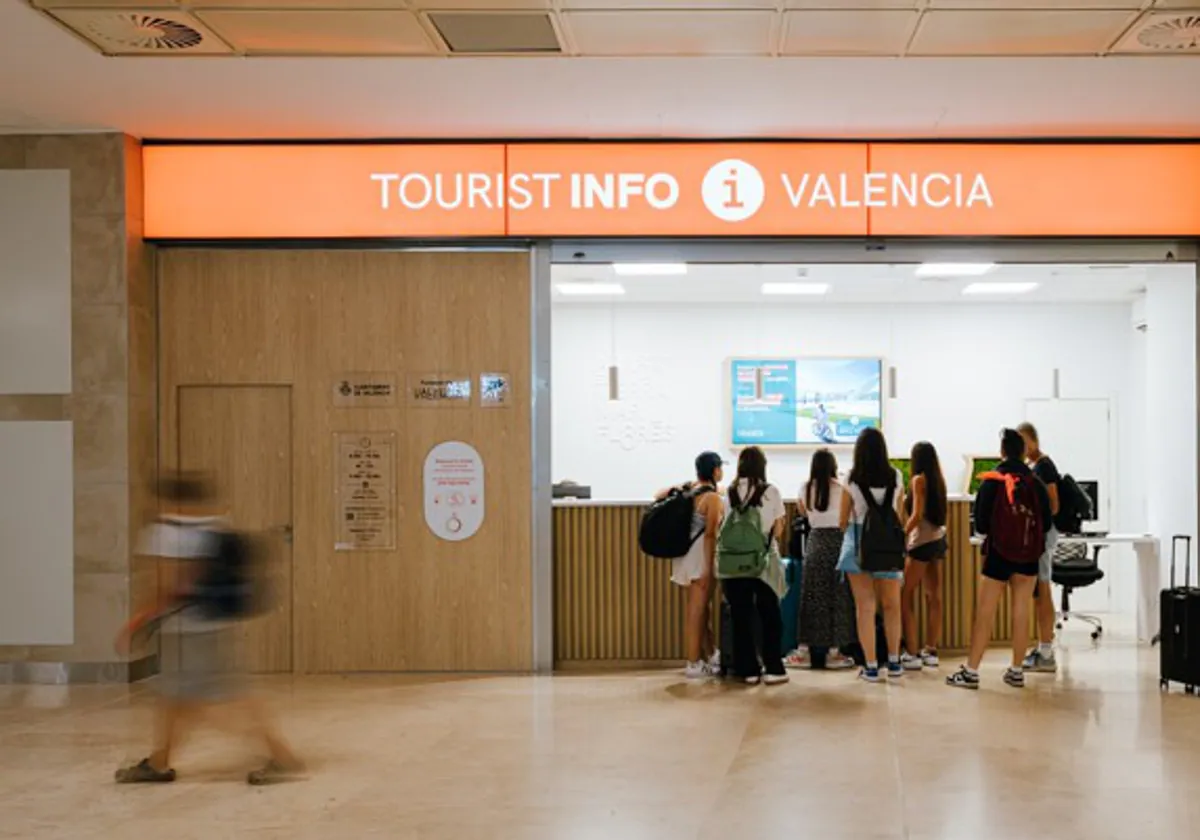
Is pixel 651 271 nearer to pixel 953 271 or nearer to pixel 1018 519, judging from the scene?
pixel 953 271

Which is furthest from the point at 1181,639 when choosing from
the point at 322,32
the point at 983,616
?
the point at 322,32

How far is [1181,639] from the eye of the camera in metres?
7.86

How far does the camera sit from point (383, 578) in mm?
8828

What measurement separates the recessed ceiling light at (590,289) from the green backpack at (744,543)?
4.13 m

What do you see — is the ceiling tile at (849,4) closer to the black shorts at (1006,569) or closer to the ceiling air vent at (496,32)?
the ceiling air vent at (496,32)

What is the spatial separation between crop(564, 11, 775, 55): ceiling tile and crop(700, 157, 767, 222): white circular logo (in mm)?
1883

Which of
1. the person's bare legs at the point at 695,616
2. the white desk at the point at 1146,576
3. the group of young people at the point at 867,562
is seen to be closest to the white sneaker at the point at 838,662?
the group of young people at the point at 867,562

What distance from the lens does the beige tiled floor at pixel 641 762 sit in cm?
527

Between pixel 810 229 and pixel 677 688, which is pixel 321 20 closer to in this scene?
pixel 810 229

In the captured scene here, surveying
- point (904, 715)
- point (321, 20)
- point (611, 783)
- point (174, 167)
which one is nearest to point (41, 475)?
point (174, 167)

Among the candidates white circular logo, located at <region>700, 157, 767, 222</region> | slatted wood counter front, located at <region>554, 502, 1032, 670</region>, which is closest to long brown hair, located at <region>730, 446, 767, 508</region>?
slatted wood counter front, located at <region>554, 502, 1032, 670</region>

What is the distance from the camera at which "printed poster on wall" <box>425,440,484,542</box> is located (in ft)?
28.9

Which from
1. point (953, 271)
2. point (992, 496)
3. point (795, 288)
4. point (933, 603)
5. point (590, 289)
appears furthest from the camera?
point (590, 289)

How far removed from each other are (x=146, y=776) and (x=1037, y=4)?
5260 mm
